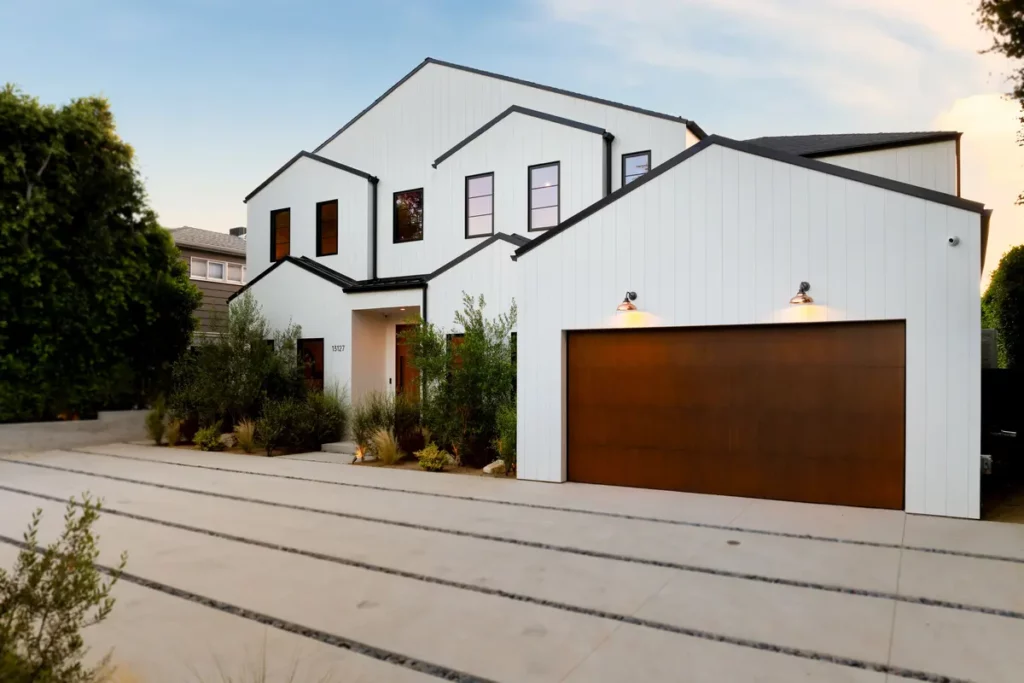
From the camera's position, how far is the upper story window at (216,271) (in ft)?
70.4

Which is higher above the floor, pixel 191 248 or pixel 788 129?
pixel 788 129

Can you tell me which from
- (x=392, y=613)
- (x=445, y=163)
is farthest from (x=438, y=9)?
(x=392, y=613)

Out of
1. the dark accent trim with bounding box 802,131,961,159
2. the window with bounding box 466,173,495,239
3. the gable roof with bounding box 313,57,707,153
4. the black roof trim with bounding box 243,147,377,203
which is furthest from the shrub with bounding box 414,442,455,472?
the black roof trim with bounding box 243,147,377,203

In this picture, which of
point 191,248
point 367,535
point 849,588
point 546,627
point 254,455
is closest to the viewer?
point 546,627

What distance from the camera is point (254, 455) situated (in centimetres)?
1255

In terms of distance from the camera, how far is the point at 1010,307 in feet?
43.9

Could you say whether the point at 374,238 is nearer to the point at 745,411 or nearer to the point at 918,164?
the point at 745,411

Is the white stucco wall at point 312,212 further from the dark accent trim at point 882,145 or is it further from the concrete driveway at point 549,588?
the dark accent trim at point 882,145

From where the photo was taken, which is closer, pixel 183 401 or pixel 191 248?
pixel 183 401

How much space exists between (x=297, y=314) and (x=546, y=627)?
12.4 meters

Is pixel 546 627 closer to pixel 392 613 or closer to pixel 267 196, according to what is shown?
pixel 392 613

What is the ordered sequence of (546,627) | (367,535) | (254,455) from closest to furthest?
(546,627), (367,535), (254,455)

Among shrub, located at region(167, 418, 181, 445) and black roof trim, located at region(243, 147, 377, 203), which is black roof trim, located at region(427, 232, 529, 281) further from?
shrub, located at region(167, 418, 181, 445)

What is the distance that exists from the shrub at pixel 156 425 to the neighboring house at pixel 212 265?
638 cm
